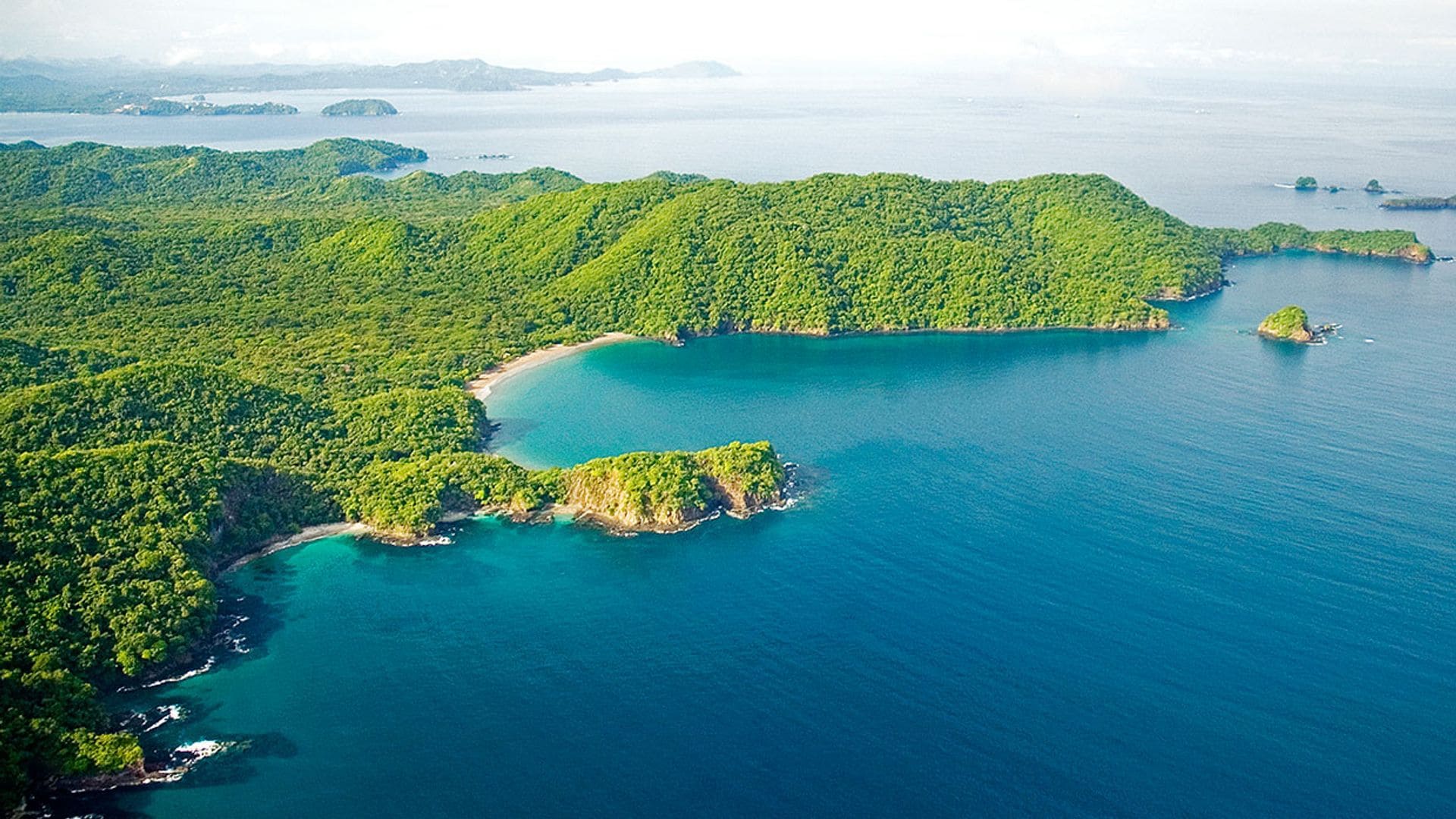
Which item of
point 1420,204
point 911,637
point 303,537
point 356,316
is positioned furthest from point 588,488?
point 1420,204

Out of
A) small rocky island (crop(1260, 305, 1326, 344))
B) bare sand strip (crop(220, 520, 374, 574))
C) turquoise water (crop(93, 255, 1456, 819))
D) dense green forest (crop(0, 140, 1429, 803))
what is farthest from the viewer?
small rocky island (crop(1260, 305, 1326, 344))

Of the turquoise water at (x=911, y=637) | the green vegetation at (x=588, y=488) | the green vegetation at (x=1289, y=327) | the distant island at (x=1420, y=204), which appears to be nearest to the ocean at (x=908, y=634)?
the turquoise water at (x=911, y=637)

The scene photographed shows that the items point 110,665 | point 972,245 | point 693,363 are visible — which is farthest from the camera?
point 972,245

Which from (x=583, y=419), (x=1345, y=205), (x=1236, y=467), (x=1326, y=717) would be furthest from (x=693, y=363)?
(x=1345, y=205)

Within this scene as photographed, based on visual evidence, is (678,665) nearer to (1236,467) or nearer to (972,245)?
(1236,467)

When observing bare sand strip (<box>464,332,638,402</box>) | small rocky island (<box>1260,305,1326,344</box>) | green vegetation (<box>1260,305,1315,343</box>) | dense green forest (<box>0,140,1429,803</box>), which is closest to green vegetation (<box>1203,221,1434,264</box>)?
dense green forest (<box>0,140,1429,803</box>)

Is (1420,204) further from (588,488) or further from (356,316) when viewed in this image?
(588,488)

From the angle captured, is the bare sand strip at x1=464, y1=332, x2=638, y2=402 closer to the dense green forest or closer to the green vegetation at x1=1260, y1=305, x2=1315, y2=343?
the dense green forest
